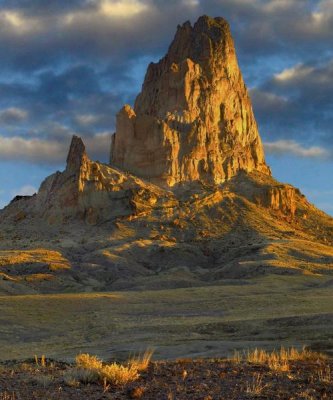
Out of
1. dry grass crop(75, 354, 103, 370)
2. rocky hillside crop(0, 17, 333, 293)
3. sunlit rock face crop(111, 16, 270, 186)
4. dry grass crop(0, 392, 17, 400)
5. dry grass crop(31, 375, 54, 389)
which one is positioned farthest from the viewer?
sunlit rock face crop(111, 16, 270, 186)

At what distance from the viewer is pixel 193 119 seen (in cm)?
12400

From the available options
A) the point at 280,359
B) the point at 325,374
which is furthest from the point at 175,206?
the point at 325,374

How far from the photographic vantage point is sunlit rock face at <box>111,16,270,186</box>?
4614 inches

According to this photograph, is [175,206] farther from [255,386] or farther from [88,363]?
[255,386]

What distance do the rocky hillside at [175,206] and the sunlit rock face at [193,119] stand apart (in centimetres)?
24

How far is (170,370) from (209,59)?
124 metres

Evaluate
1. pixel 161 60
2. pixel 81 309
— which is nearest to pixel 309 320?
pixel 81 309

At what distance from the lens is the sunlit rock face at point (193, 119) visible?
117m

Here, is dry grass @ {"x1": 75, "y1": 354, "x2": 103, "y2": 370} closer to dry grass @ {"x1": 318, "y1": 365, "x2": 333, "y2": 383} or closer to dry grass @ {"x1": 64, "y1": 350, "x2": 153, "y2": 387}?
dry grass @ {"x1": 64, "y1": 350, "x2": 153, "y2": 387}

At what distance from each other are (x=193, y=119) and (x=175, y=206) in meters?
23.0

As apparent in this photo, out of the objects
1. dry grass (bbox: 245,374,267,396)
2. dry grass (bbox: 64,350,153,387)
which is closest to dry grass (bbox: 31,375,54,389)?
dry grass (bbox: 64,350,153,387)

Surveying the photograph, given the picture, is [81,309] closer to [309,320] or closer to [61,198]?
[309,320]

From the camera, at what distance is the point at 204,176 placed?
11850cm

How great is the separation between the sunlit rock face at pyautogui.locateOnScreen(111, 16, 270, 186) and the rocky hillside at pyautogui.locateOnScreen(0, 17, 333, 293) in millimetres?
244
